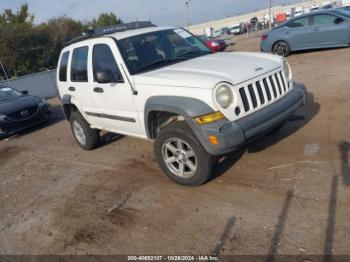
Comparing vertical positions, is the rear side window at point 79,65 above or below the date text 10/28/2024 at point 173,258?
above

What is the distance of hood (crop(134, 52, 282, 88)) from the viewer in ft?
13.0

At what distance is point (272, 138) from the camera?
214 inches

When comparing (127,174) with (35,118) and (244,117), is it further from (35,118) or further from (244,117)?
(35,118)

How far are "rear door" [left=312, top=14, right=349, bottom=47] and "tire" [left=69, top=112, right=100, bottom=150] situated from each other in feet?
31.7

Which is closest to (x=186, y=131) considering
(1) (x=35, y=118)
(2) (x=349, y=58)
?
(1) (x=35, y=118)

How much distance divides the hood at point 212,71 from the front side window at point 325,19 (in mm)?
8786

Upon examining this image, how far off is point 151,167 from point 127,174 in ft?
1.25

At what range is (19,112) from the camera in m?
9.54

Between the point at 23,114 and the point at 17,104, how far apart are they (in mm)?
387

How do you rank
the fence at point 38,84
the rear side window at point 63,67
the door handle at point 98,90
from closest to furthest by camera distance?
1. the door handle at point 98,90
2. the rear side window at point 63,67
3. the fence at point 38,84

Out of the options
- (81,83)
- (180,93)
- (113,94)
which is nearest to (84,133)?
(81,83)

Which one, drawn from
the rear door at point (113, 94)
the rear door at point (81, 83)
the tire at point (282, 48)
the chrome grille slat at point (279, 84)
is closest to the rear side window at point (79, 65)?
the rear door at point (81, 83)

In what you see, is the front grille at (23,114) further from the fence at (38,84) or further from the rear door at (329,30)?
the rear door at (329,30)

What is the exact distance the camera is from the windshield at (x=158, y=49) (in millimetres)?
4809
